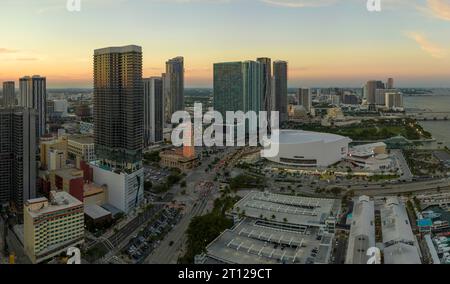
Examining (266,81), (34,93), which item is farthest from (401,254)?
(34,93)

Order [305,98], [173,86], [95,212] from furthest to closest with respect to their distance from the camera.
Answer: [305,98], [173,86], [95,212]

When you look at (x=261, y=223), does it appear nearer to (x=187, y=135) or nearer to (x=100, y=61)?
(x=100, y=61)

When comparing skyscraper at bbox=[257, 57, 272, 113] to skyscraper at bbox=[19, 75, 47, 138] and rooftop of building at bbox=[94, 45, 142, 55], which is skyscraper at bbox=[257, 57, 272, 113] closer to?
skyscraper at bbox=[19, 75, 47, 138]

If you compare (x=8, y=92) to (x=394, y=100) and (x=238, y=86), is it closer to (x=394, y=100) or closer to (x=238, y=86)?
(x=238, y=86)

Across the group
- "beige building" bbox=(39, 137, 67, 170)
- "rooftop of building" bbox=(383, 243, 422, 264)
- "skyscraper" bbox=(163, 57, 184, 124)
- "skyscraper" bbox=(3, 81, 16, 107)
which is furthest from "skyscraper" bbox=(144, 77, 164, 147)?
"rooftop of building" bbox=(383, 243, 422, 264)

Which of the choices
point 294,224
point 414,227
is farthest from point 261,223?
point 414,227

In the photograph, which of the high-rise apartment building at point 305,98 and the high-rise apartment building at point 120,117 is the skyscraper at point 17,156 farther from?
the high-rise apartment building at point 305,98

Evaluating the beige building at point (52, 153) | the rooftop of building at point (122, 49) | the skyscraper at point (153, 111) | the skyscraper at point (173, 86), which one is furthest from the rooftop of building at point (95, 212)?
the skyscraper at point (173, 86)
